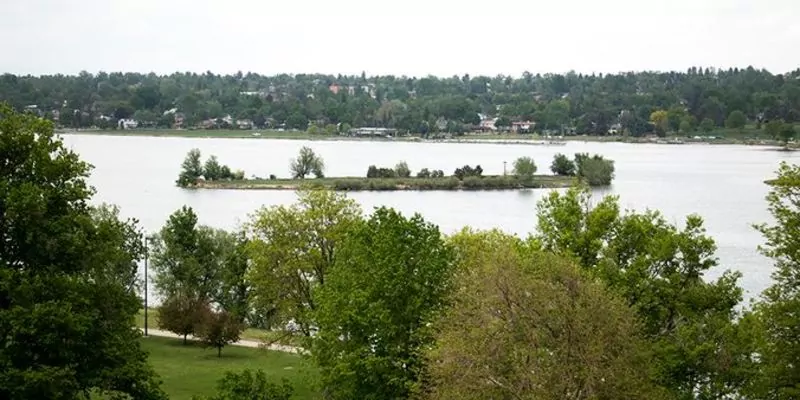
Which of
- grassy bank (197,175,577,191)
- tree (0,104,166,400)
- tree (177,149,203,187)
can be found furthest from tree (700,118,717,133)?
tree (0,104,166,400)

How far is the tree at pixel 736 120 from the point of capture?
501 ft

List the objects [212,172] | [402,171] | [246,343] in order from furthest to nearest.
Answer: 1. [402,171]
2. [212,172]
3. [246,343]

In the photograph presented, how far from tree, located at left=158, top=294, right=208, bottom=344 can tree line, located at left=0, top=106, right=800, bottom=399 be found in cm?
886

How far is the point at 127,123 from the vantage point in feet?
562

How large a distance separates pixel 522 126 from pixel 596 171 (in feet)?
318

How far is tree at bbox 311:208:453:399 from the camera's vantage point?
16.4 meters

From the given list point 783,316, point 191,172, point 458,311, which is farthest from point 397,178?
point 783,316

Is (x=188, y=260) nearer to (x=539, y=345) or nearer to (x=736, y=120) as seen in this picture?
(x=539, y=345)

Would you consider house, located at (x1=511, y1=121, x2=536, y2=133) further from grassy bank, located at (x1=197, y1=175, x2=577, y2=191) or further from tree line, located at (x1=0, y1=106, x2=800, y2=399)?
tree line, located at (x1=0, y1=106, x2=800, y2=399)

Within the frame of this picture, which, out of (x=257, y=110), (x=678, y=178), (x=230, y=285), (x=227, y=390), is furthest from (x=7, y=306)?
(x=257, y=110)

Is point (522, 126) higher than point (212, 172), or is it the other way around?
point (522, 126)

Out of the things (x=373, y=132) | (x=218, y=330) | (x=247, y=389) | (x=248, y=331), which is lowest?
(x=248, y=331)

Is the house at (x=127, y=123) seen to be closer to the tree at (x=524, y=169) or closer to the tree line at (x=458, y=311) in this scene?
the tree at (x=524, y=169)

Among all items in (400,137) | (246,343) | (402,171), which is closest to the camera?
(246,343)
